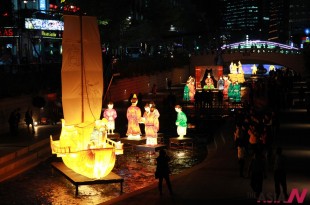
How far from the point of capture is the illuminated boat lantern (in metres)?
18.0

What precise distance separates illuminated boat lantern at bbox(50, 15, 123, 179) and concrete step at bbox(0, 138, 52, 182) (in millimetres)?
2233

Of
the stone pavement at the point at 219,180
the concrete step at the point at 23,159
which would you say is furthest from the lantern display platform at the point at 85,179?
the concrete step at the point at 23,159

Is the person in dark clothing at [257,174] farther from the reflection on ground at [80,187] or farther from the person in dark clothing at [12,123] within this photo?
the person in dark clothing at [12,123]

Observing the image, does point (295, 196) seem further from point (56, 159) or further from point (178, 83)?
point (178, 83)

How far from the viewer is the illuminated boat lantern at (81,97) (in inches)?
708

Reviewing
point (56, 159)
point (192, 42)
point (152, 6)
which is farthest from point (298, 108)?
point (192, 42)

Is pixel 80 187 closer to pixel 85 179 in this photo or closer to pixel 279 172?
pixel 85 179

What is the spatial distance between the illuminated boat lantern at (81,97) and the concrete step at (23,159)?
2.23 metres

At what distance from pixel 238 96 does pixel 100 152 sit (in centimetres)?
2560

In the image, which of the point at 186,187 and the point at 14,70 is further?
the point at 14,70

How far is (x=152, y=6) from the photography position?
66.6 meters

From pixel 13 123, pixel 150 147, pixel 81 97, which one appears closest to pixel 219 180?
pixel 81 97

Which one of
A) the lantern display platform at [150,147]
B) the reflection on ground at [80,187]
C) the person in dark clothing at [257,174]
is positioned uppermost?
the person in dark clothing at [257,174]

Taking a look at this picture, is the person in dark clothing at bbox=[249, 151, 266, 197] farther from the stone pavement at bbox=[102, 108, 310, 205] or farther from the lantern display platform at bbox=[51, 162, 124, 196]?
the lantern display platform at bbox=[51, 162, 124, 196]
